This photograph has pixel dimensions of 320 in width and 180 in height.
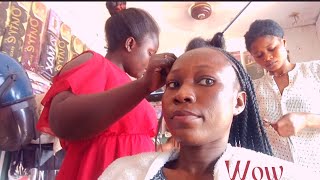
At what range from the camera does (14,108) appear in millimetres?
1333

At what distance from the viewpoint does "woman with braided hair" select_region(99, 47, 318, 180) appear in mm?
665

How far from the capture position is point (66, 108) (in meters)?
0.69

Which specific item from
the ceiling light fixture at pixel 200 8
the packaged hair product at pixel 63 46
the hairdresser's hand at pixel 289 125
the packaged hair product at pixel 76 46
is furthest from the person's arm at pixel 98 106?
the packaged hair product at pixel 76 46

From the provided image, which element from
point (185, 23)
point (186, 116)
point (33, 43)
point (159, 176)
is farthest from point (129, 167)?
point (33, 43)

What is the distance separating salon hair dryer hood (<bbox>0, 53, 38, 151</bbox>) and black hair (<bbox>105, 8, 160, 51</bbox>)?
0.54m

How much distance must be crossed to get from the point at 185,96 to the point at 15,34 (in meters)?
1.20

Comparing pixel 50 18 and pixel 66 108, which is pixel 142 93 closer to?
pixel 66 108

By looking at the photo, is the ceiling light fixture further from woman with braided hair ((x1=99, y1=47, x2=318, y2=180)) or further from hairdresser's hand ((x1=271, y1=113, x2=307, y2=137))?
hairdresser's hand ((x1=271, y1=113, x2=307, y2=137))

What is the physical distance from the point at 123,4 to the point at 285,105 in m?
0.62

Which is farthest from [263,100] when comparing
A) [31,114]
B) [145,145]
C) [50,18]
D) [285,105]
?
[50,18]

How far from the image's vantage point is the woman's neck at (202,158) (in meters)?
0.74

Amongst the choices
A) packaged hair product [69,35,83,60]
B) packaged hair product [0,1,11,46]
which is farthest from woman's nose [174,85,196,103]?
packaged hair product [69,35,83,60]

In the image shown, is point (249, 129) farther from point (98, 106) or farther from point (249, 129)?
point (98, 106)


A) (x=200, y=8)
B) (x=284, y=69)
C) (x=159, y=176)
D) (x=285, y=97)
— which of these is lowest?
(x=159, y=176)
